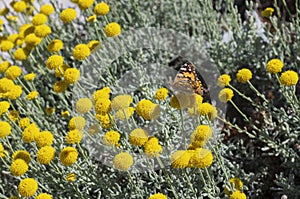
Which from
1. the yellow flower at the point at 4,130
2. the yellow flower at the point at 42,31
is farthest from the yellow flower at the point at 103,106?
the yellow flower at the point at 42,31

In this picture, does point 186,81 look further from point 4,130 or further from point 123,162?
point 4,130

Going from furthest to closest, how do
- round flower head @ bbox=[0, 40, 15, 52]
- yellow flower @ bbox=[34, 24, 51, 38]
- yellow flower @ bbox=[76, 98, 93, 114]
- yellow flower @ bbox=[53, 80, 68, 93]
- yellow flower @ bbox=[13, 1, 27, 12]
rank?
yellow flower @ bbox=[13, 1, 27, 12] → round flower head @ bbox=[0, 40, 15, 52] → yellow flower @ bbox=[34, 24, 51, 38] → yellow flower @ bbox=[53, 80, 68, 93] → yellow flower @ bbox=[76, 98, 93, 114]

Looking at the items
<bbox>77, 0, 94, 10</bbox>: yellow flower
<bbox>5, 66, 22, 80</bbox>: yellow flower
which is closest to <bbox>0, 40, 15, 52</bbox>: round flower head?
<bbox>5, 66, 22, 80</bbox>: yellow flower

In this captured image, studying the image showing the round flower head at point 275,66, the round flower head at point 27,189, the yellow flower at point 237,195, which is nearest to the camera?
the yellow flower at point 237,195

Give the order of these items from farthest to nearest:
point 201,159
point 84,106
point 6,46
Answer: point 6,46, point 84,106, point 201,159

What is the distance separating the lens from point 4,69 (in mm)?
3203

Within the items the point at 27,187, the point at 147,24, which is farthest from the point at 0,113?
the point at 147,24

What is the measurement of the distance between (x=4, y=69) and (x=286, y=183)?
1.88 meters

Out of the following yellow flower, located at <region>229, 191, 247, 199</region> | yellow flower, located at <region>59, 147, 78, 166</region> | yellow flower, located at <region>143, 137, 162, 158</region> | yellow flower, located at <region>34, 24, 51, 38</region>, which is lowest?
yellow flower, located at <region>229, 191, 247, 199</region>

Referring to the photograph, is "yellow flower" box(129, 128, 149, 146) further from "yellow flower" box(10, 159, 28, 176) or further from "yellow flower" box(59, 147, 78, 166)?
"yellow flower" box(10, 159, 28, 176)

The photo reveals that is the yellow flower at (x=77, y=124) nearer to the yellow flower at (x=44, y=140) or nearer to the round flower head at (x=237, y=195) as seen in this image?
the yellow flower at (x=44, y=140)

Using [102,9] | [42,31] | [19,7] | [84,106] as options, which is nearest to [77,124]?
[84,106]

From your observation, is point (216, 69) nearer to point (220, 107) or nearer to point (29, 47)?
point (220, 107)

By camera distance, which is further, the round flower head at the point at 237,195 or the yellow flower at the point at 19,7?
the yellow flower at the point at 19,7
